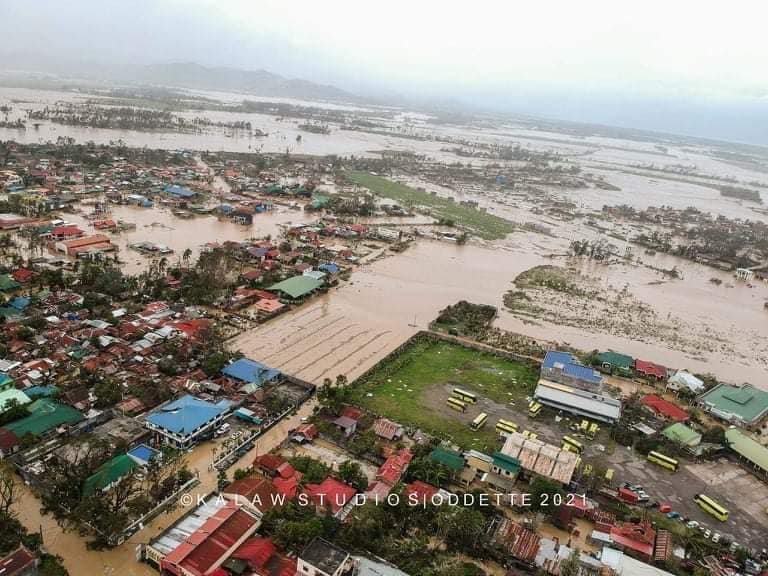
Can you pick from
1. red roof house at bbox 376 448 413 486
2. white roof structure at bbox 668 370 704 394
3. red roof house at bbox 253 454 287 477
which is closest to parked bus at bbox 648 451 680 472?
white roof structure at bbox 668 370 704 394

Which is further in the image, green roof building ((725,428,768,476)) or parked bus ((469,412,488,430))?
parked bus ((469,412,488,430))

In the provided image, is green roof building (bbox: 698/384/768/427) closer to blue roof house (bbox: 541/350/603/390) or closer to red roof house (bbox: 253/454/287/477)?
blue roof house (bbox: 541/350/603/390)

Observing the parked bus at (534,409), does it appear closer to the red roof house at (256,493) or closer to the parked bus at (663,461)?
the parked bus at (663,461)

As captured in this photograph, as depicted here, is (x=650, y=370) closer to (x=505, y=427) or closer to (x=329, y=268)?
(x=505, y=427)

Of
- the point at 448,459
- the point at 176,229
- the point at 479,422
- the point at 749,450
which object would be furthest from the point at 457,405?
the point at 176,229

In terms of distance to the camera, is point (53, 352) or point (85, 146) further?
point (85, 146)

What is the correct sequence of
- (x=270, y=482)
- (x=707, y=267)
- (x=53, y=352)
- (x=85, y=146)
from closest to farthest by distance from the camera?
(x=270, y=482) < (x=53, y=352) < (x=707, y=267) < (x=85, y=146)

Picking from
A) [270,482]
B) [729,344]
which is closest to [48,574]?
[270,482]

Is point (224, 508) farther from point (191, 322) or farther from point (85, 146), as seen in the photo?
point (85, 146)
